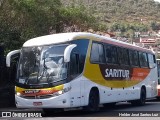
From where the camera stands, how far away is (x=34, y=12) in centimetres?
2669

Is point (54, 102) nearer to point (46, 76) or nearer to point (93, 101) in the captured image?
point (46, 76)

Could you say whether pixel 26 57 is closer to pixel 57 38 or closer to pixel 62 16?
pixel 57 38

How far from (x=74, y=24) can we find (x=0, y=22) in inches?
429

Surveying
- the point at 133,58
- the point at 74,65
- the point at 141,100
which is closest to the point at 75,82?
the point at 74,65

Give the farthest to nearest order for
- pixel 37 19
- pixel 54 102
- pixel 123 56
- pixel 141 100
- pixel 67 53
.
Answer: pixel 37 19 → pixel 141 100 → pixel 123 56 → pixel 54 102 → pixel 67 53

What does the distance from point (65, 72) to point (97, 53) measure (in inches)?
112

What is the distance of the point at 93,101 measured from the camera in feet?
57.4

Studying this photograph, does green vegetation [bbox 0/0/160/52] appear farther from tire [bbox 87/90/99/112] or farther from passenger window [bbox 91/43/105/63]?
tire [bbox 87/90/99/112]

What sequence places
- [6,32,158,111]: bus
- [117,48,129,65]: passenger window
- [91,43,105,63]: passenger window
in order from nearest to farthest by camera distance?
1. [6,32,158,111]: bus
2. [91,43,105,63]: passenger window
3. [117,48,129,65]: passenger window

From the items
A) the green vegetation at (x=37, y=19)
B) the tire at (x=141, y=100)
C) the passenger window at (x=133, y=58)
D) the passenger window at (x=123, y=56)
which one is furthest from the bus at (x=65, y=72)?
the green vegetation at (x=37, y=19)

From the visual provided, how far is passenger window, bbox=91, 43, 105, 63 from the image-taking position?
58.2 feet

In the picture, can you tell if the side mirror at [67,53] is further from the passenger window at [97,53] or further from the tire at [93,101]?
the tire at [93,101]

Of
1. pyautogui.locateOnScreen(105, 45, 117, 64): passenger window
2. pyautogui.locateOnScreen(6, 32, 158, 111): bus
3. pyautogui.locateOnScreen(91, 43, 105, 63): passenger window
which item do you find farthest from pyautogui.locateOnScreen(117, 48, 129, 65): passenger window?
pyautogui.locateOnScreen(91, 43, 105, 63): passenger window

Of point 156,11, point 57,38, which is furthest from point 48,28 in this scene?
point 156,11
